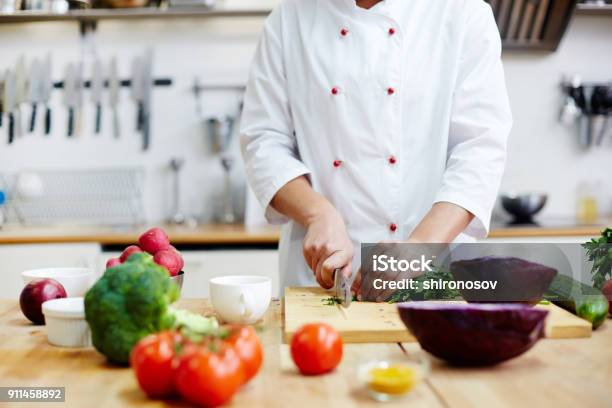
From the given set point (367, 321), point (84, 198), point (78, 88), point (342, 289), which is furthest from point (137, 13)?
point (367, 321)

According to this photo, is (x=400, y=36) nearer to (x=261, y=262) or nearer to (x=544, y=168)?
(x=261, y=262)

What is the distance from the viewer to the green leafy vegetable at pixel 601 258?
4.30ft

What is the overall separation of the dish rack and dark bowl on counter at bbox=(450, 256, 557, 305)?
2224mm

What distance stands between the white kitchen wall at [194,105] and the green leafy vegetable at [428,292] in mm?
2054

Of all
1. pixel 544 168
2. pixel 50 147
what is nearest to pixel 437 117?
pixel 544 168

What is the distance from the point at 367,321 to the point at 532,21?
→ 96.1 inches

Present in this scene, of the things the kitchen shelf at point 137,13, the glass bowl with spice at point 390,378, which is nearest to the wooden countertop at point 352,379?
the glass bowl with spice at point 390,378

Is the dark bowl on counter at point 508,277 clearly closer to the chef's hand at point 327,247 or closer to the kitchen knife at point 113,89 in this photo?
the chef's hand at point 327,247

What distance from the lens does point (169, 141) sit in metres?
3.33

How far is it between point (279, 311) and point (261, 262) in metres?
1.34

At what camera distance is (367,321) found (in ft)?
3.94

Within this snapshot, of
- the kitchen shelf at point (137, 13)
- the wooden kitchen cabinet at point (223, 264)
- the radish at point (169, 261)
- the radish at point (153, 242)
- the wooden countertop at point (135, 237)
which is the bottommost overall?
the wooden kitchen cabinet at point (223, 264)

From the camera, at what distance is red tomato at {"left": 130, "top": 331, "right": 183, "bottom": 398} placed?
87 centimetres

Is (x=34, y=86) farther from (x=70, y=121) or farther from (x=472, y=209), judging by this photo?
(x=472, y=209)
